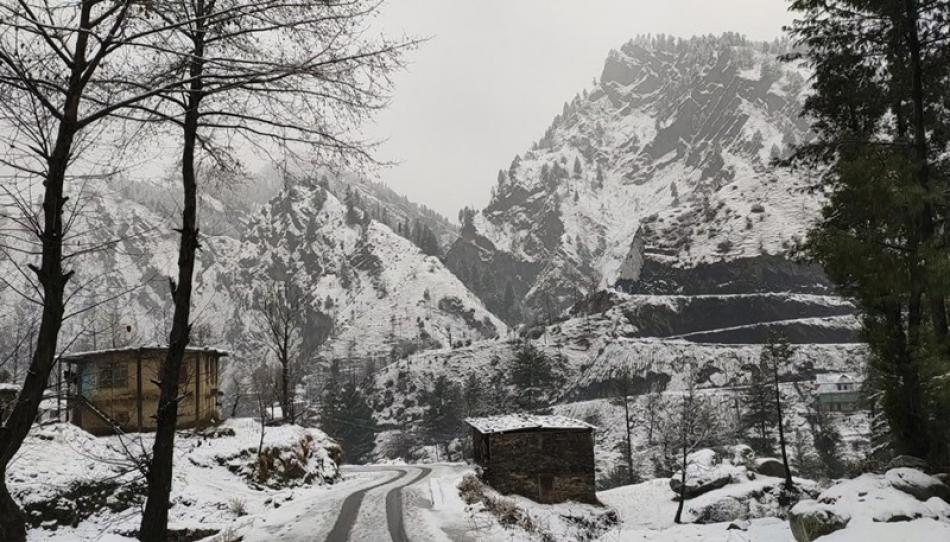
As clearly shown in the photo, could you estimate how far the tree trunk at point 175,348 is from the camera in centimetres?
593

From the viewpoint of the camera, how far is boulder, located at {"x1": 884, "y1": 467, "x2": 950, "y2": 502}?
11344mm

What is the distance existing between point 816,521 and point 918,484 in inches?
88.5

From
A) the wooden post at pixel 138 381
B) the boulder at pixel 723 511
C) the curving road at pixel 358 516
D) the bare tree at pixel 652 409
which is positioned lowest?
the bare tree at pixel 652 409

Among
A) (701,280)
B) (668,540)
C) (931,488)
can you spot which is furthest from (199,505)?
(701,280)

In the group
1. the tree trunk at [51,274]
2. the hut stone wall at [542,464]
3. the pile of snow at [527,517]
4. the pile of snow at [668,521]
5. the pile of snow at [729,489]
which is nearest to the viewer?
the tree trunk at [51,274]

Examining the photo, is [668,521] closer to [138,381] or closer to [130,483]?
[138,381]

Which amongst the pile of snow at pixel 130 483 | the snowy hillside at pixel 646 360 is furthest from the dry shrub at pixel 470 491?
the snowy hillside at pixel 646 360

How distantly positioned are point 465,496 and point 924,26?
21299 mm

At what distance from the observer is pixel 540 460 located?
123 feet

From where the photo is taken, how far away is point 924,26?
14.9 meters

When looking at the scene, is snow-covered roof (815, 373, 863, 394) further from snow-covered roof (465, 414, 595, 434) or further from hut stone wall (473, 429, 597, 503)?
hut stone wall (473, 429, 597, 503)

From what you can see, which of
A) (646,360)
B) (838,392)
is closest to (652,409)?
(646,360)

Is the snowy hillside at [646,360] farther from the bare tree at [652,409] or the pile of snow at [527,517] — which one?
the pile of snow at [527,517]

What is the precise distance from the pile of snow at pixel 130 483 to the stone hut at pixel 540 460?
39.5 ft
